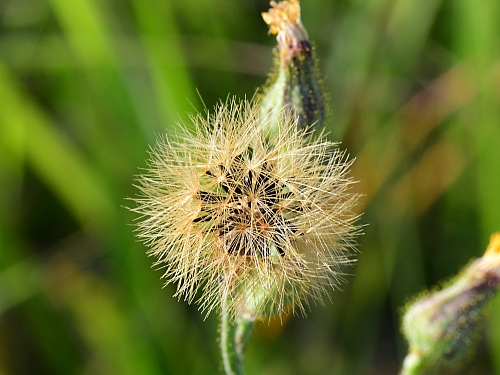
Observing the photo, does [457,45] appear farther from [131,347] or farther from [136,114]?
[131,347]

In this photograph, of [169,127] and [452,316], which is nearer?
[452,316]

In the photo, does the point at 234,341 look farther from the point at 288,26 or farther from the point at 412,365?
the point at 288,26

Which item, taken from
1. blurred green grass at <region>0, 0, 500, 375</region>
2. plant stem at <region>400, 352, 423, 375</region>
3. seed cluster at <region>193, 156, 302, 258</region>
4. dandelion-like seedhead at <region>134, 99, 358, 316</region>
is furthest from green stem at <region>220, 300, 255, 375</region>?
blurred green grass at <region>0, 0, 500, 375</region>

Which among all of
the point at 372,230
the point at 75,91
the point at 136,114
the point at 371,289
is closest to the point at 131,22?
the point at 75,91

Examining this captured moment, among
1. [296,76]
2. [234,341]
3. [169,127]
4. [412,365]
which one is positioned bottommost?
[412,365]

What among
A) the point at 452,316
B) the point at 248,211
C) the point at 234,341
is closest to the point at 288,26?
the point at 248,211

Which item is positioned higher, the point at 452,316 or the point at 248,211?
the point at 248,211

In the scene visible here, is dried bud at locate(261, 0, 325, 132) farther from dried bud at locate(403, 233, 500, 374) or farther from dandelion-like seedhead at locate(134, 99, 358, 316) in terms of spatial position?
dried bud at locate(403, 233, 500, 374)

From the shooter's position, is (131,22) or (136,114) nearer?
(136,114)

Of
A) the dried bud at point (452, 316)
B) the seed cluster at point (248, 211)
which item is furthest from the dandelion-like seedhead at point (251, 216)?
the dried bud at point (452, 316)
